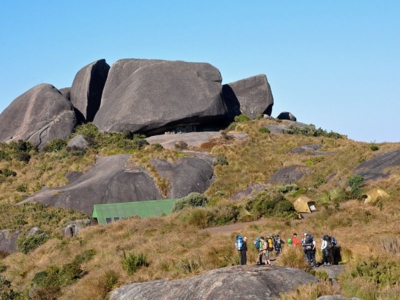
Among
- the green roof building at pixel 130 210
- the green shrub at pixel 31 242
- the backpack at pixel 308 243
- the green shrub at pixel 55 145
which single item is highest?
the green shrub at pixel 55 145

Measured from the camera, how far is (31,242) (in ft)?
136

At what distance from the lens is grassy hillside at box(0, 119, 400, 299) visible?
24.2 meters

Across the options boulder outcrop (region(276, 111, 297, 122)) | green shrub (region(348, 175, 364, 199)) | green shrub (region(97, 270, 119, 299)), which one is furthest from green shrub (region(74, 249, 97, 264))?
boulder outcrop (region(276, 111, 297, 122))

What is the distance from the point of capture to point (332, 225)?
31.9m

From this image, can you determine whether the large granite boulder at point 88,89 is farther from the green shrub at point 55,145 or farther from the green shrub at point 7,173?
the green shrub at point 7,173

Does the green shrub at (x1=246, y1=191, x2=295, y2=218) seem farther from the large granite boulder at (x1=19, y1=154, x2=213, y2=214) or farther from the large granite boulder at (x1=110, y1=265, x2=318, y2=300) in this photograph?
the large granite boulder at (x1=110, y1=265, x2=318, y2=300)

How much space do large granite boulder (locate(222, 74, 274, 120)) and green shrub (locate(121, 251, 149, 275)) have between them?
4863 cm

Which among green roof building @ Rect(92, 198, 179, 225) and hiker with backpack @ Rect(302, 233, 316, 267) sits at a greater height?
green roof building @ Rect(92, 198, 179, 225)

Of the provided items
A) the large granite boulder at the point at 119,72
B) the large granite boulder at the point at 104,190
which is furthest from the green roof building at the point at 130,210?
the large granite boulder at the point at 119,72

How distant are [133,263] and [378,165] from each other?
23.7 meters

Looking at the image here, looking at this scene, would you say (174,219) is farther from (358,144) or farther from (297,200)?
(358,144)

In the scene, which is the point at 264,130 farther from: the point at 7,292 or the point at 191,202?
the point at 7,292

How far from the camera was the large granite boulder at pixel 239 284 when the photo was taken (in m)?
18.0

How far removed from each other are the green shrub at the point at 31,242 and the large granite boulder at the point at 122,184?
7776mm
